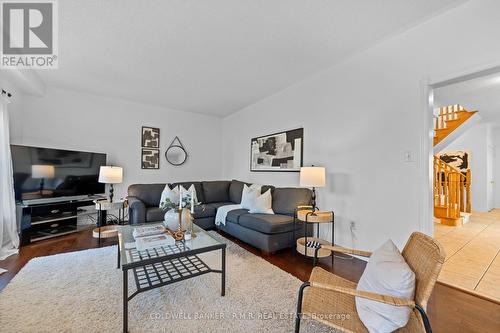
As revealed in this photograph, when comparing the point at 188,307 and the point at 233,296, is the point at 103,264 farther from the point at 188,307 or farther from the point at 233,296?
the point at 233,296

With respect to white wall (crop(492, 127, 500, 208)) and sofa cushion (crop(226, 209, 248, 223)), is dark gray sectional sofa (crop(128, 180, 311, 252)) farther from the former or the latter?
white wall (crop(492, 127, 500, 208))

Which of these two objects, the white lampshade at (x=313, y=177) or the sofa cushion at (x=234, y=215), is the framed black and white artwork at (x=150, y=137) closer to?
the sofa cushion at (x=234, y=215)

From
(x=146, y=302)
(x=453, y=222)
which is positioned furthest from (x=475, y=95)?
(x=146, y=302)

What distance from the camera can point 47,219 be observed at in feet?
10.6

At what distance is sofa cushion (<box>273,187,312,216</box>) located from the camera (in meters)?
3.17

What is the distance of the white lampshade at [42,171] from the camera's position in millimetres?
3230

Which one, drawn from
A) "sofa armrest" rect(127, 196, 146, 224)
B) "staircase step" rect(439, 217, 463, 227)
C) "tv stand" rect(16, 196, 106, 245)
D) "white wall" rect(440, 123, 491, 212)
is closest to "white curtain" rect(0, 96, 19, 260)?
"tv stand" rect(16, 196, 106, 245)

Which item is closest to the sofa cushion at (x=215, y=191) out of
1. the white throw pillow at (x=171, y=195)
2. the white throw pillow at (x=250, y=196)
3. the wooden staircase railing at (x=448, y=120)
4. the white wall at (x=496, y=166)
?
the white throw pillow at (x=171, y=195)

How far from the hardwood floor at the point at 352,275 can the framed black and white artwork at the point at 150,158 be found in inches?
65.2

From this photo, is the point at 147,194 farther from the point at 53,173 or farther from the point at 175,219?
the point at 175,219

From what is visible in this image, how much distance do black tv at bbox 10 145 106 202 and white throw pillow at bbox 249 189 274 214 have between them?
2908 millimetres

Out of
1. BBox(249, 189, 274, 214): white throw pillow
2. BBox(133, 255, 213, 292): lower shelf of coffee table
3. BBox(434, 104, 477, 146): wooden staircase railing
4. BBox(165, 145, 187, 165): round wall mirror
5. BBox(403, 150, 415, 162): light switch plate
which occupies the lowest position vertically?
BBox(133, 255, 213, 292): lower shelf of coffee table

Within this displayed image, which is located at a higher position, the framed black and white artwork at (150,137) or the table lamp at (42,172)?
the framed black and white artwork at (150,137)

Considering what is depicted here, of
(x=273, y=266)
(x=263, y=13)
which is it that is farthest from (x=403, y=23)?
(x=273, y=266)
